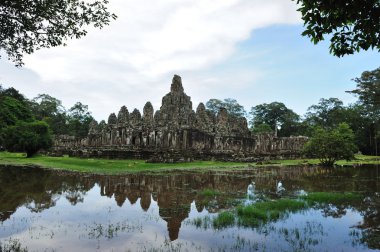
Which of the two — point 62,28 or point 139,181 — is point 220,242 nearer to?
point 62,28

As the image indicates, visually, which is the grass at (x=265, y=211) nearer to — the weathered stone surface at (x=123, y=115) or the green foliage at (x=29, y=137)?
the weathered stone surface at (x=123, y=115)

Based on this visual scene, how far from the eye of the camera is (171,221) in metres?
9.61

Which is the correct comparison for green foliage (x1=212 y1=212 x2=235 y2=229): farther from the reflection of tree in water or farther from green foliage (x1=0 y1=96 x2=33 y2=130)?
green foliage (x1=0 y1=96 x2=33 y2=130)

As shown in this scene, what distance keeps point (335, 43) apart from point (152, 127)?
29.1m

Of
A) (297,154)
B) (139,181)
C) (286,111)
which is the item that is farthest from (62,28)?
(286,111)

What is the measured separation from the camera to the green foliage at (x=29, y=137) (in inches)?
1622

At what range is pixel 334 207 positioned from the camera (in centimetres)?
1160

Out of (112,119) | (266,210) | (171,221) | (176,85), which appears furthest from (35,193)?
(112,119)

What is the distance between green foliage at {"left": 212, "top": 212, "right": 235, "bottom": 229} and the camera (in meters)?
8.93

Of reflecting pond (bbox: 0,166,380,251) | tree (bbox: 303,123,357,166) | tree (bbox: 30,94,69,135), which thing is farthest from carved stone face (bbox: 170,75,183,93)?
tree (bbox: 30,94,69,135)

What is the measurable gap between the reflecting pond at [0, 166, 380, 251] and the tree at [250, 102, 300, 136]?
7534 cm

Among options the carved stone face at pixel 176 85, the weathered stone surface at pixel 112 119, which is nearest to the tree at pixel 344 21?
the carved stone face at pixel 176 85

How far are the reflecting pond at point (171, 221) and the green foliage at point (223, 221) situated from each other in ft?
0.10

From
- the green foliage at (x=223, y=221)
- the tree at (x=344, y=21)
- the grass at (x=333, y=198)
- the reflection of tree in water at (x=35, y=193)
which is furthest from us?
the grass at (x=333, y=198)
